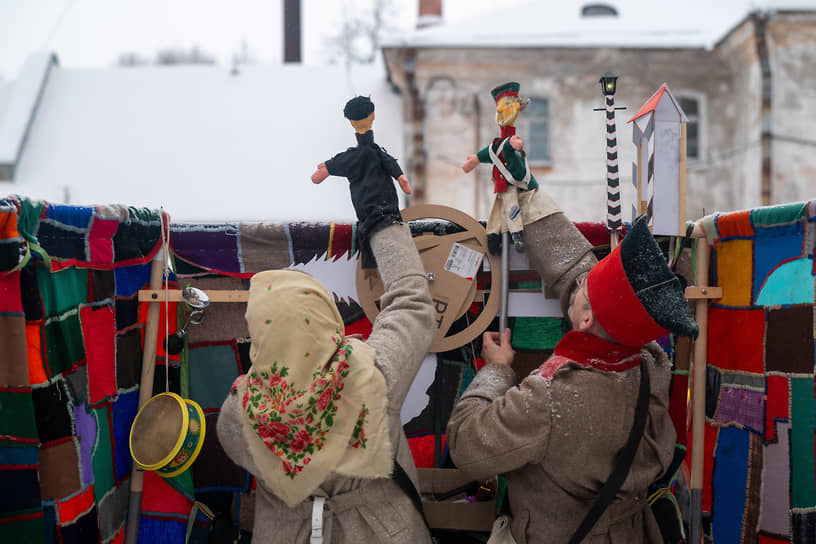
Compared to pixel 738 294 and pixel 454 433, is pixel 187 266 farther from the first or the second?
pixel 738 294

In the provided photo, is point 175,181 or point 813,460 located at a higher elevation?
point 175,181

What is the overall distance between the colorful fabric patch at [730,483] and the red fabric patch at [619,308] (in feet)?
2.13

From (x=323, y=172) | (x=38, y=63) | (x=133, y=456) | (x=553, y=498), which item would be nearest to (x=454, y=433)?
(x=553, y=498)

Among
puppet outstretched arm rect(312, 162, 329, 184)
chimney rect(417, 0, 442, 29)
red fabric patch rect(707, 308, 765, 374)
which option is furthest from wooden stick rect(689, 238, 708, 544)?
chimney rect(417, 0, 442, 29)

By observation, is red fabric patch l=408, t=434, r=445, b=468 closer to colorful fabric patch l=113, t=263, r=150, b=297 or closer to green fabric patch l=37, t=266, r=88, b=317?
colorful fabric patch l=113, t=263, r=150, b=297

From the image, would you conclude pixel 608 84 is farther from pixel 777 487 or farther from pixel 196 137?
pixel 196 137

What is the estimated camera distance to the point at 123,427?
6.67 ft

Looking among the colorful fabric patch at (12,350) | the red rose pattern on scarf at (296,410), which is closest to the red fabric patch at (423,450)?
the red rose pattern on scarf at (296,410)

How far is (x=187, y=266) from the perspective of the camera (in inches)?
84.7

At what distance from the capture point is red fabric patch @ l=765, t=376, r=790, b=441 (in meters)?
1.76

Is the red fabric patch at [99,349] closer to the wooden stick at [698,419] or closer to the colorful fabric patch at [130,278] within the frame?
the colorful fabric patch at [130,278]

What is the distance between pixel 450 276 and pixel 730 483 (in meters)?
1.10

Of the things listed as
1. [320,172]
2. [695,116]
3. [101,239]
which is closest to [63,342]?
[101,239]

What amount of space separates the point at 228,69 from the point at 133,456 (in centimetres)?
1104
